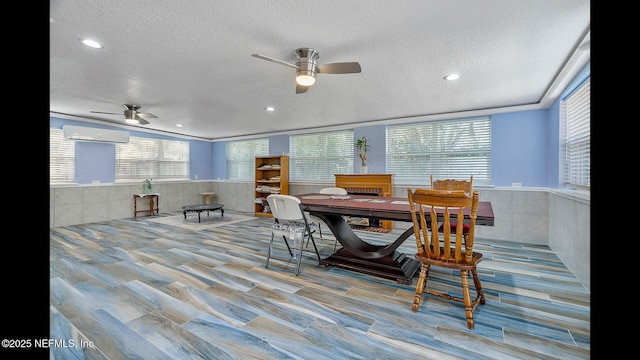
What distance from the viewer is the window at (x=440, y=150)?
4.75 metres

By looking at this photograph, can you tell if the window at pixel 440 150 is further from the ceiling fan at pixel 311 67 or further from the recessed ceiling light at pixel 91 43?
the recessed ceiling light at pixel 91 43

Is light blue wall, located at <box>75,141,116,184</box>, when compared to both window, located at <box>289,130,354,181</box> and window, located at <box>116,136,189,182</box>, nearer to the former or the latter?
window, located at <box>116,136,189,182</box>

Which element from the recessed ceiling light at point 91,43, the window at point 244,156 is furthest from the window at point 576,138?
the window at point 244,156

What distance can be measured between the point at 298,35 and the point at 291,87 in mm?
1359

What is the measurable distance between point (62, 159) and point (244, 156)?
3.90 m

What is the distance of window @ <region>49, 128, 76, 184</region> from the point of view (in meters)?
5.29

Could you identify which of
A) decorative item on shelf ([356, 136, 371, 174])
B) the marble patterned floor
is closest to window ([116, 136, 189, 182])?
the marble patterned floor

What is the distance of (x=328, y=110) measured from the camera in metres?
4.80

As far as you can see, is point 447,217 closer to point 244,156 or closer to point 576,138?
point 576,138

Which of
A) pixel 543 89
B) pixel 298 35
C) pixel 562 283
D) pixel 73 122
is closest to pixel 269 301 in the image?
pixel 298 35

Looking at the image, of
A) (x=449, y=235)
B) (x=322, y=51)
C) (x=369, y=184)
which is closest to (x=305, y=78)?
(x=322, y=51)

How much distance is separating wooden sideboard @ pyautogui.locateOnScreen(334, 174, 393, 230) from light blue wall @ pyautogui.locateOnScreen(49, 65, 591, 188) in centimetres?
37

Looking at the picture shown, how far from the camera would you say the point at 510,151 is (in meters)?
4.49
